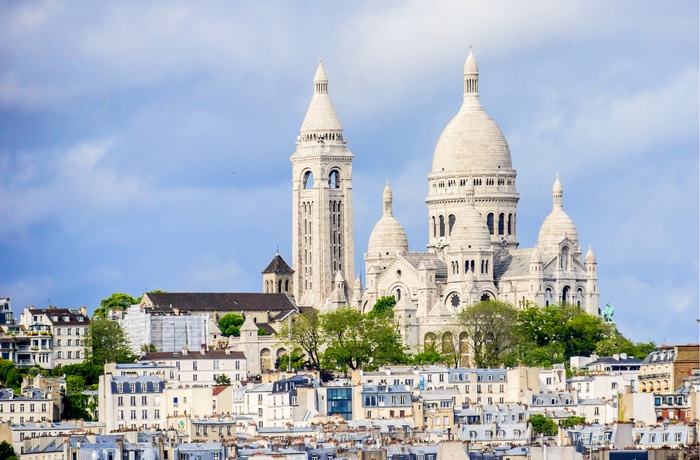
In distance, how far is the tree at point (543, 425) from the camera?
12480cm

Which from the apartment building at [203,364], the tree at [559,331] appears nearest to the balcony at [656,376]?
the apartment building at [203,364]

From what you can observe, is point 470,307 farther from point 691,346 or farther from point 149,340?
point 691,346

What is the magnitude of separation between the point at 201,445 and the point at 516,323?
248ft

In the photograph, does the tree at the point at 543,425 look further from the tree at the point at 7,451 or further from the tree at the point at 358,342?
the tree at the point at 358,342

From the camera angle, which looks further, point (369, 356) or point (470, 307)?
point (470, 307)

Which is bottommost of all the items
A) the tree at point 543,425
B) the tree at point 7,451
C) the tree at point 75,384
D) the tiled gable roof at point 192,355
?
the tree at point 7,451

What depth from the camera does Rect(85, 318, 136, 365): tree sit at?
577 feet

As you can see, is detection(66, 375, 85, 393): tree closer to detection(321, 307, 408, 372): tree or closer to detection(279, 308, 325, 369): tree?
detection(321, 307, 408, 372): tree

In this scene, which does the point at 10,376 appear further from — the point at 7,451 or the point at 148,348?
the point at 7,451

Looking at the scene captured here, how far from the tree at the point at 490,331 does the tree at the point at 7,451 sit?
55.1m

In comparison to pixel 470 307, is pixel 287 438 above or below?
below

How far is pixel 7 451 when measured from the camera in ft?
402

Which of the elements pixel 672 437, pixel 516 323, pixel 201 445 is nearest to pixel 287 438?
pixel 201 445

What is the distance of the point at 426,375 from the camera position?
492 feet
